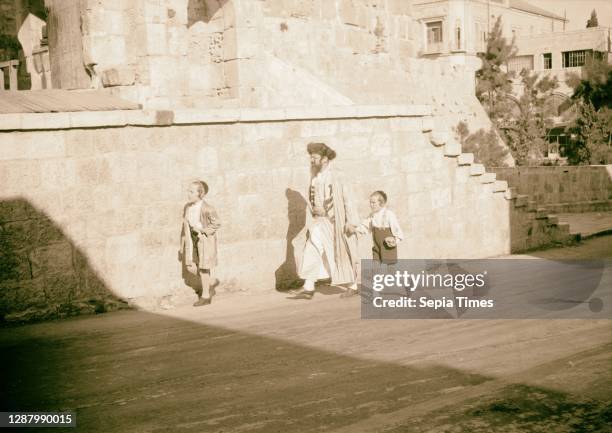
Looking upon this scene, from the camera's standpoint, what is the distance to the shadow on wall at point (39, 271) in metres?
9.82

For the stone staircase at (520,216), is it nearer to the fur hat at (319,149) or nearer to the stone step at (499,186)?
the stone step at (499,186)

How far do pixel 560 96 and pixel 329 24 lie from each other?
1257 inches

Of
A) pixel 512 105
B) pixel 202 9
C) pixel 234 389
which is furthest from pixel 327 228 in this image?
pixel 512 105

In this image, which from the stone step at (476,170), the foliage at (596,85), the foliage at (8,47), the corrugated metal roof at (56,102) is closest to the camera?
the corrugated metal roof at (56,102)

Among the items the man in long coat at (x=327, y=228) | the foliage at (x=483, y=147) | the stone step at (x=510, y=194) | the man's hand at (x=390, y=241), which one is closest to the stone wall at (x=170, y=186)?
the man in long coat at (x=327, y=228)

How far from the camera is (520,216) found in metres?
15.8

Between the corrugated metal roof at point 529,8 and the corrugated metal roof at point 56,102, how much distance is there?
66.8 m

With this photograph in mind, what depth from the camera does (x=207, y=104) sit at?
16.4 metres

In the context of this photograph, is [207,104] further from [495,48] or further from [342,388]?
[495,48]

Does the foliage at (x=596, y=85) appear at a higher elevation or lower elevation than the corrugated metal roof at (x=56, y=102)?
higher

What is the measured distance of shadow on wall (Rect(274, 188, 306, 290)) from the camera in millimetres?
12367

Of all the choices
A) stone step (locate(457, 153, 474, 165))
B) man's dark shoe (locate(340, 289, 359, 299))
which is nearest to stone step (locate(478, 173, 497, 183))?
stone step (locate(457, 153, 474, 165))

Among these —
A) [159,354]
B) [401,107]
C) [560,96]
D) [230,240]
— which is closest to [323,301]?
[230,240]

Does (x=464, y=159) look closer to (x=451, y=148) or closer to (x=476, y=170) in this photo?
(x=476, y=170)
